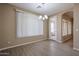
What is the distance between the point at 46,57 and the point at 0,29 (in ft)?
Result: 5.31

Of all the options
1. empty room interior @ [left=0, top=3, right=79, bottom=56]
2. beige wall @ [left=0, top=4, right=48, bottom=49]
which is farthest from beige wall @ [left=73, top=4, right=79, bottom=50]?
beige wall @ [left=0, top=4, right=48, bottom=49]

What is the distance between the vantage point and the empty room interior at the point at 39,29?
3.10m

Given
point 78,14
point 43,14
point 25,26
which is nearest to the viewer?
point 43,14

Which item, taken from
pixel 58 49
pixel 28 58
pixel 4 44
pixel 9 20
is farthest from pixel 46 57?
pixel 9 20

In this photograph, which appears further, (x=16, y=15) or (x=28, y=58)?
(x=16, y=15)

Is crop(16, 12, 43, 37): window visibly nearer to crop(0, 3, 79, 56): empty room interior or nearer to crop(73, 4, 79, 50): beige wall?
crop(0, 3, 79, 56): empty room interior

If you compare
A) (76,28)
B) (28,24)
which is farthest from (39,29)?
(76,28)

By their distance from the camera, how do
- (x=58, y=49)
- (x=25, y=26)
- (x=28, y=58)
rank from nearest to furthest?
1. (x=28, y=58)
2. (x=58, y=49)
3. (x=25, y=26)

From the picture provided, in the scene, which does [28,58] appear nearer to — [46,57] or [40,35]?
[46,57]

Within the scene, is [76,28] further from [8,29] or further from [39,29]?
[8,29]

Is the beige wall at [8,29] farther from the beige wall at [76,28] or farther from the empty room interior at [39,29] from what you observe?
the beige wall at [76,28]

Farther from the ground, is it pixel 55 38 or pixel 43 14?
pixel 43 14

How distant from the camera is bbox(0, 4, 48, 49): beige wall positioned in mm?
3369

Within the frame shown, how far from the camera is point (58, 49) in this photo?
3418 millimetres
